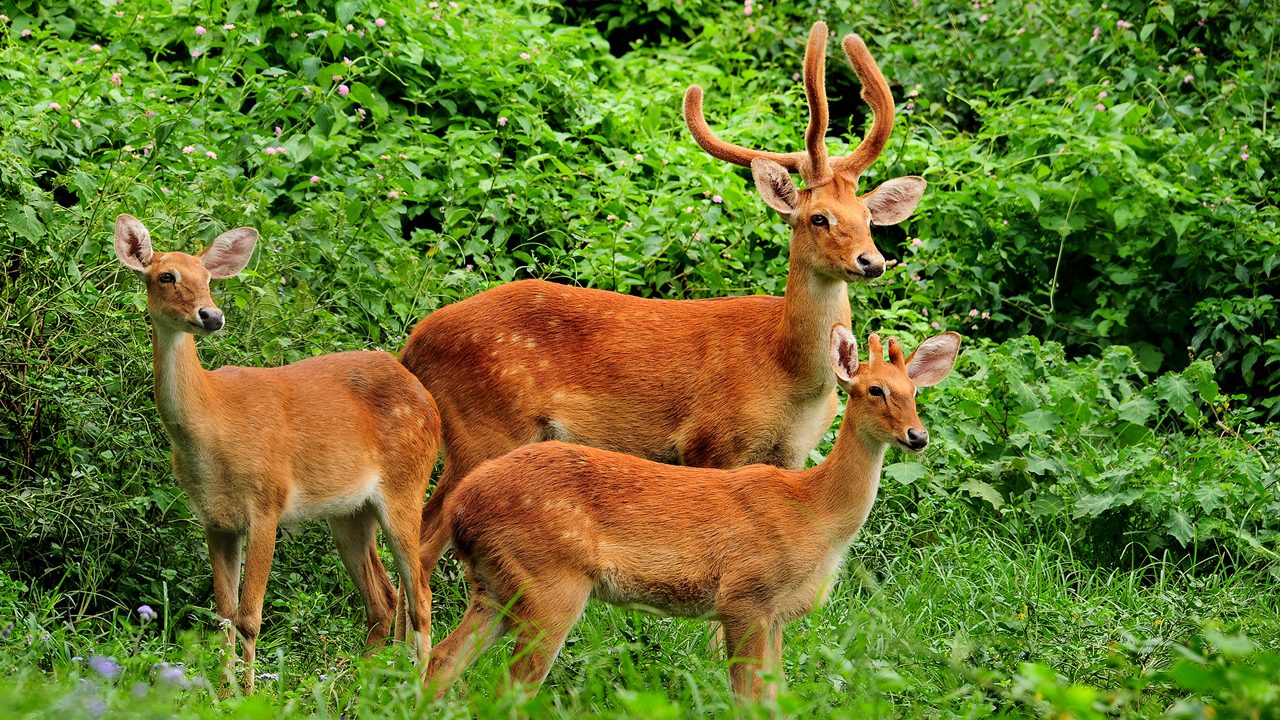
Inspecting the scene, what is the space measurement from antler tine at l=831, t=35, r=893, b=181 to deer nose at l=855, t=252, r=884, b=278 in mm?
521

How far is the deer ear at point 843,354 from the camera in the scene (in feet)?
18.6

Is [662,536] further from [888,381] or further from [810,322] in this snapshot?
[810,322]

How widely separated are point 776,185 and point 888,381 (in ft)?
3.78

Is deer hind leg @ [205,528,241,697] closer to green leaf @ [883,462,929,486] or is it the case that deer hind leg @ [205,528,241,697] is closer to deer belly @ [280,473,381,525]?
deer belly @ [280,473,381,525]

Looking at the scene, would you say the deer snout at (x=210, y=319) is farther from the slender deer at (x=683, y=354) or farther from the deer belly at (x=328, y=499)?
the slender deer at (x=683, y=354)

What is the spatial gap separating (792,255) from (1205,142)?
14.4 ft

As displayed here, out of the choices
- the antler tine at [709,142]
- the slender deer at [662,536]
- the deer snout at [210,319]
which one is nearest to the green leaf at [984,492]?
the antler tine at [709,142]

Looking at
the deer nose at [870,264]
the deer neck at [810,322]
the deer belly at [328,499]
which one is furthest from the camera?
the deer neck at [810,322]

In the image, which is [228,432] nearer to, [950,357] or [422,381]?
[422,381]

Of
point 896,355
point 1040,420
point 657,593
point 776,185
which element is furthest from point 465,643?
point 1040,420

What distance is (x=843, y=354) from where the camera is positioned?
5.72 m

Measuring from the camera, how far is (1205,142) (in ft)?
31.9

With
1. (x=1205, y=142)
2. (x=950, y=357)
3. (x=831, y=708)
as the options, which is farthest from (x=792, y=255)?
(x=1205, y=142)

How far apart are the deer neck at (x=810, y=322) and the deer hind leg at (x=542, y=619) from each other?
1527 millimetres
